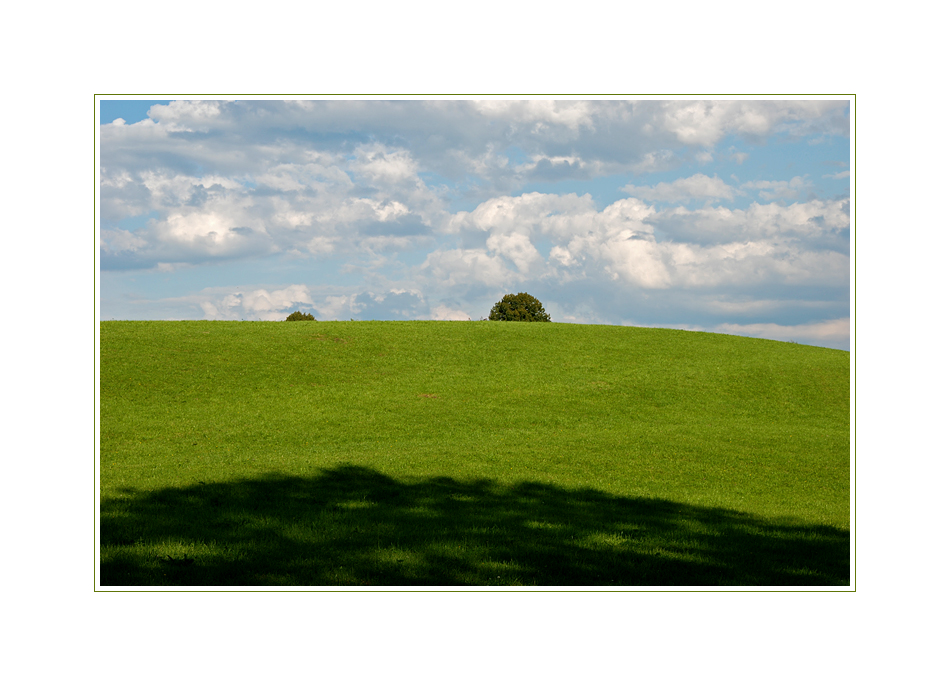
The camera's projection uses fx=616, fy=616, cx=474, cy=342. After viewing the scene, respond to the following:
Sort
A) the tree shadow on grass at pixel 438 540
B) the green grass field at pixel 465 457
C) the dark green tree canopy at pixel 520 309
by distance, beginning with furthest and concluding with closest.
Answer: the dark green tree canopy at pixel 520 309
the green grass field at pixel 465 457
the tree shadow on grass at pixel 438 540

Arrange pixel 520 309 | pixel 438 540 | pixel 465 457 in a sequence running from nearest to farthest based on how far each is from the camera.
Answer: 1. pixel 438 540
2. pixel 465 457
3. pixel 520 309

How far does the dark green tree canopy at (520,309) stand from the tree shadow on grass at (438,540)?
7015 cm

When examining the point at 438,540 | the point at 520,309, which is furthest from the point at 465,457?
the point at 520,309

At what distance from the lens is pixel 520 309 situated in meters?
86.2

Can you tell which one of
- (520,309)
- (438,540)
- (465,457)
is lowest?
(465,457)

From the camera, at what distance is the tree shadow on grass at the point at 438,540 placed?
874cm

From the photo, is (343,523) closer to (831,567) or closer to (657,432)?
(831,567)

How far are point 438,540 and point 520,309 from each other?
251 feet

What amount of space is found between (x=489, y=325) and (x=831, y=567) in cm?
4301

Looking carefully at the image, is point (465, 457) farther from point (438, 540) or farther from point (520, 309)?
point (520, 309)

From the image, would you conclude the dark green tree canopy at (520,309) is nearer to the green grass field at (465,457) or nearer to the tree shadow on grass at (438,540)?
the green grass field at (465,457)

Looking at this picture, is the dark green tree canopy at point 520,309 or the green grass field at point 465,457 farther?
the dark green tree canopy at point 520,309

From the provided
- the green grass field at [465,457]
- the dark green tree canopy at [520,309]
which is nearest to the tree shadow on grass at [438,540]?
the green grass field at [465,457]
